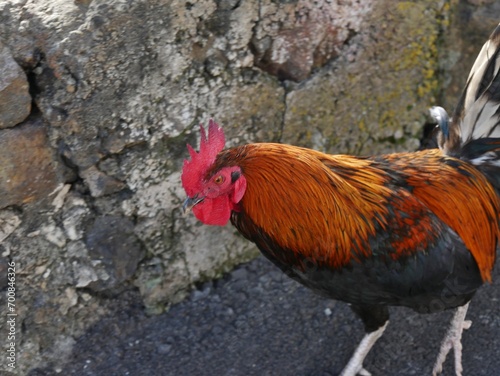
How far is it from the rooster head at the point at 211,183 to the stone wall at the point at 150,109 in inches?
23.7

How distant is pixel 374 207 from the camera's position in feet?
8.42

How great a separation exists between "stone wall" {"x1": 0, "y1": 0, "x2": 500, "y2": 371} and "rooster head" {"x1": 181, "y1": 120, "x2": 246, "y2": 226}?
60 cm

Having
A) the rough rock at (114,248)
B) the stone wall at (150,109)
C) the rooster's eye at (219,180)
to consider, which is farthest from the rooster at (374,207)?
the rough rock at (114,248)

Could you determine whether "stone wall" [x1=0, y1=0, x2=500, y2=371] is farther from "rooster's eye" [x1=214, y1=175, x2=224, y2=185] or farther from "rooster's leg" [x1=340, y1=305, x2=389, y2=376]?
"rooster's leg" [x1=340, y1=305, x2=389, y2=376]

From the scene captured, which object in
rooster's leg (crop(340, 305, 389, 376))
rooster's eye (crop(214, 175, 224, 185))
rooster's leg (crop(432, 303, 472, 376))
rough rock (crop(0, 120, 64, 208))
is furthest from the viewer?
rooster's leg (crop(432, 303, 472, 376))

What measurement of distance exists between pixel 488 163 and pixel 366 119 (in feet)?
3.24

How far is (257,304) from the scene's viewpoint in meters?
3.45

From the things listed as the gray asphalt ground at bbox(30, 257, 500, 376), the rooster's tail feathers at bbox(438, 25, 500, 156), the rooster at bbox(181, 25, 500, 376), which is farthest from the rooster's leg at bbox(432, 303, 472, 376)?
the rooster's tail feathers at bbox(438, 25, 500, 156)

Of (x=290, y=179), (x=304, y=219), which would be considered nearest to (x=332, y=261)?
(x=304, y=219)

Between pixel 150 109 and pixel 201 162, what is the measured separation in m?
0.64

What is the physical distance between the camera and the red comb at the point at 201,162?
2479mm

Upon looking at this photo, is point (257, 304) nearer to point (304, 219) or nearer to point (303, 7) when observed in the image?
point (304, 219)

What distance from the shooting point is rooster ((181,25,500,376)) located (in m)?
2.50

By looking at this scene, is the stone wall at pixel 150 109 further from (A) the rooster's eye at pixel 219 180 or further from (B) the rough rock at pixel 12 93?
(A) the rooster's eye at pixel 219 180
